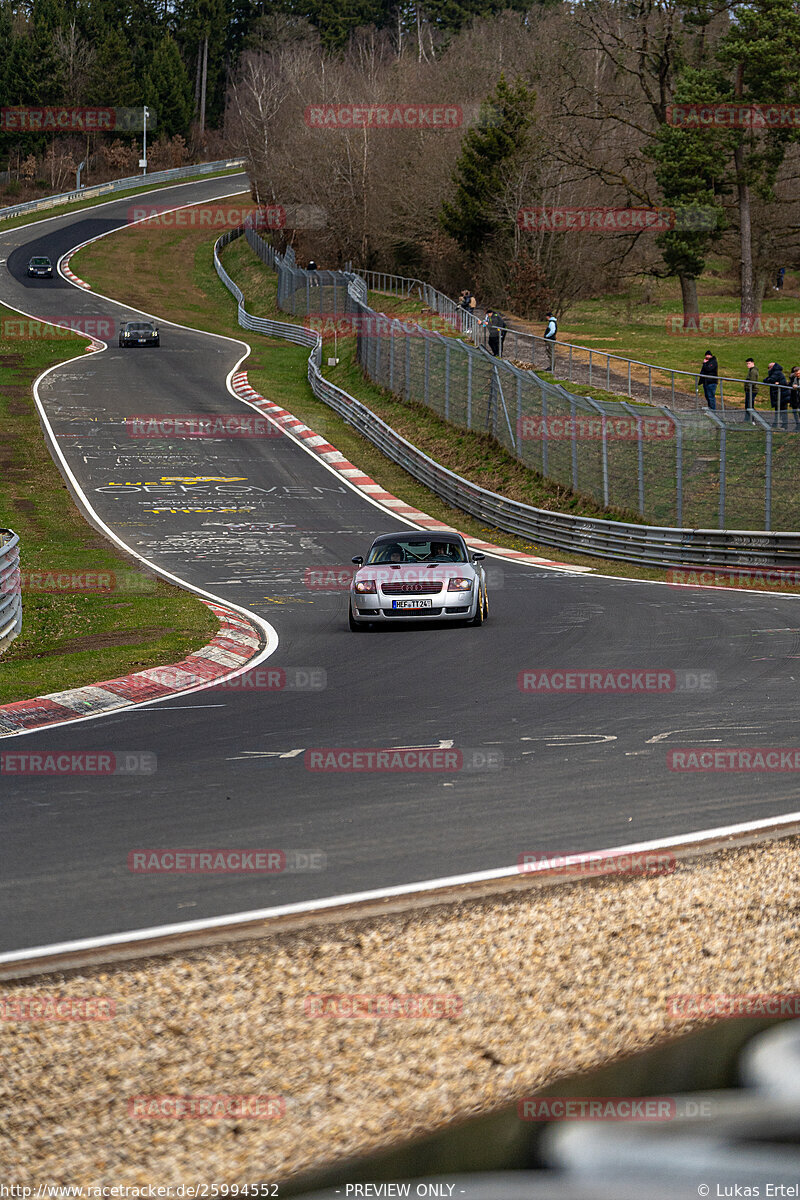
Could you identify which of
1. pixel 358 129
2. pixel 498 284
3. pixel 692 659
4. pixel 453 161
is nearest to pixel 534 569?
pixel 692 659

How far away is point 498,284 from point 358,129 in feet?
51.8

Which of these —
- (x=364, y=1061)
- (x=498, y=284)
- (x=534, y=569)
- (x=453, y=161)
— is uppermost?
(x=453, y=161)

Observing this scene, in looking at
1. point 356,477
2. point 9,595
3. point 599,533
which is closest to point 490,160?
point 356,477

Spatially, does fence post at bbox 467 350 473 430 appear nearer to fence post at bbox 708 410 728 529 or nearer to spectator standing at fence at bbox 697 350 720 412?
spectator standing at fence at bbox 697 350 720 412

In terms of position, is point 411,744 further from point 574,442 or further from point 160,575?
point 574,442

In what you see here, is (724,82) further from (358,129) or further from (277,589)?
(277,589)

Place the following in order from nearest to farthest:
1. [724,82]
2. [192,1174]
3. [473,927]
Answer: [192,1174], [473,927], [724,82]

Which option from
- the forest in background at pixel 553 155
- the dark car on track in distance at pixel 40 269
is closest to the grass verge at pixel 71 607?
the forest in background at pixel 553 155

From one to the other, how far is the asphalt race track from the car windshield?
1.04 meters

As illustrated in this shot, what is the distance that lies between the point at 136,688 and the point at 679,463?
1411 cm

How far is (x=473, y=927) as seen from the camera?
21.6 feet

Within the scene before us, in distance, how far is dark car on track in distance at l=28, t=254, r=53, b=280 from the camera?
235 ft

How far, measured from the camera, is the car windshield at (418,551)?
1717 cm

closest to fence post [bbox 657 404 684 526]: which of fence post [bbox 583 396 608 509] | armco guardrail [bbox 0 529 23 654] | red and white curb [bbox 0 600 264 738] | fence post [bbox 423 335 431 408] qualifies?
fence post [bbox 583 396 608 509]
